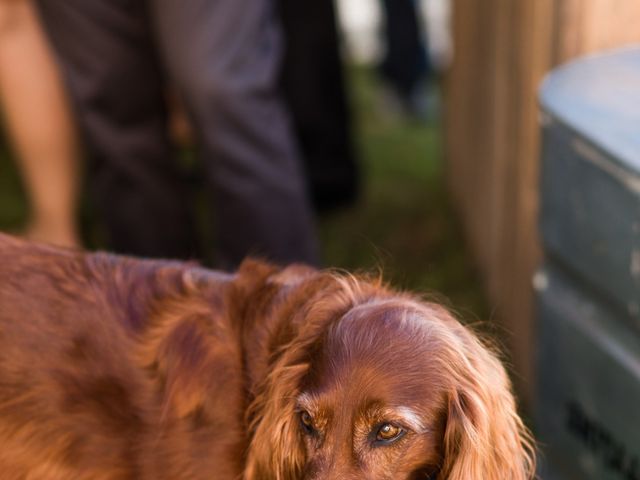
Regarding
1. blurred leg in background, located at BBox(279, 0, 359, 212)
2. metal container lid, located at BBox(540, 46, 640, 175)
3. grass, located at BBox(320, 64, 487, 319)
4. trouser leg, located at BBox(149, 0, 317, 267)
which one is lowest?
grass, located at BBox(320, 64, 487, 319)

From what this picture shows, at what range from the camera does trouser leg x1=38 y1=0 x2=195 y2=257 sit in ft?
9.04

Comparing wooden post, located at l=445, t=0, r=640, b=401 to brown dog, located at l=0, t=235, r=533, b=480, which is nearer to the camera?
brown dog, located at l=0, t=235, r=533, b=480

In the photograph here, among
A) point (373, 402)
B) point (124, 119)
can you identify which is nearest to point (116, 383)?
point (373, 402)

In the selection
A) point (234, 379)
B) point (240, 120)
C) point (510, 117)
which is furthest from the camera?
point (510, 117)

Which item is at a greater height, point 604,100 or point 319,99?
point 604,100

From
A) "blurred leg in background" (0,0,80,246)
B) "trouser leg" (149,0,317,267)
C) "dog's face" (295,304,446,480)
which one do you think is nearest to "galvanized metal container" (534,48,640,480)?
"dog's face" (295,304,446,480)

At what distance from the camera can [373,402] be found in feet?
5.35

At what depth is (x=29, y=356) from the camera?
74.6 inches

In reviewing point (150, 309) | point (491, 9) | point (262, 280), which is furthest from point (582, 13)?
point (150, 309)

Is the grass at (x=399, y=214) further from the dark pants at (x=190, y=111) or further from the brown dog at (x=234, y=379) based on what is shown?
the brown dog at (x=234, y=379)

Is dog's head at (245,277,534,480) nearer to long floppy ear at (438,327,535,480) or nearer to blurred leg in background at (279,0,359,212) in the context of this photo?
long floppy ear at (438,327,535,480)

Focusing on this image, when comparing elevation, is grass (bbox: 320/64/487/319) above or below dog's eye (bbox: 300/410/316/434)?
below

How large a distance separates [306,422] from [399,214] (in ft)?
7.29

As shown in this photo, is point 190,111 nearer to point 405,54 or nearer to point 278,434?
point 278,434
